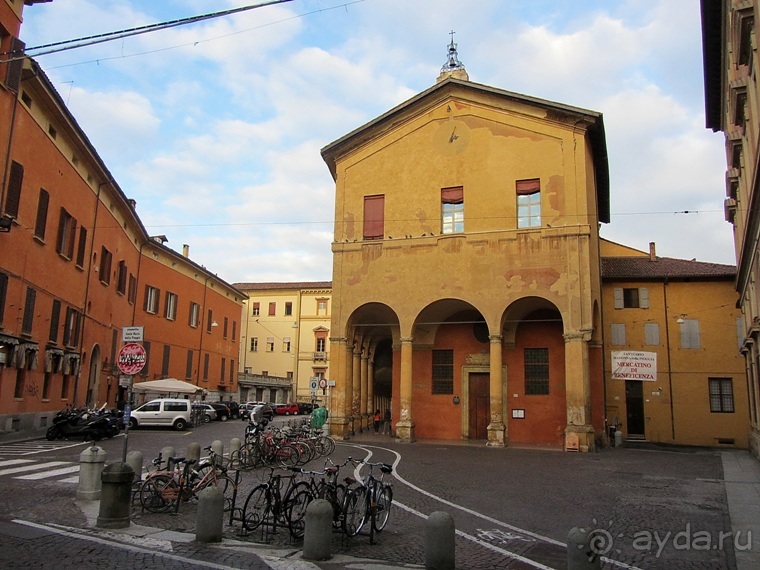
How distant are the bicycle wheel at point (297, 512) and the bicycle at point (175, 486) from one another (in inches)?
43.9

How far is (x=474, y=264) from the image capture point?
24.2 metres

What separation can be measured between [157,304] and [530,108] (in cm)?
2519

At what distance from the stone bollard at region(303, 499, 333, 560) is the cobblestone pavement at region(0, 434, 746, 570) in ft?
0.48

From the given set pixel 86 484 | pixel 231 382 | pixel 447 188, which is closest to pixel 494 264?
pixel 447 188

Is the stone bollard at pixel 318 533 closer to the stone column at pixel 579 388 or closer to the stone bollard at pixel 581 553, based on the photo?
the stone bollard at pixel 581 553

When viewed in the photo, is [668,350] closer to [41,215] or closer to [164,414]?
[164,414]

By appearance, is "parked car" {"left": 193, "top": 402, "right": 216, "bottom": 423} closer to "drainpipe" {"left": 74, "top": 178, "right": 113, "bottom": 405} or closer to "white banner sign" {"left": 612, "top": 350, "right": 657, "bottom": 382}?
"drainpipe" {"left": 74, "top": 178, "right": 113, "bottom": 405}

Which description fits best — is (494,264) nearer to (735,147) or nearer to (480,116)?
(480,116)

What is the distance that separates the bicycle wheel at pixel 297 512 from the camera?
8150 mm

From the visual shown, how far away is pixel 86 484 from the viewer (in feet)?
33.4

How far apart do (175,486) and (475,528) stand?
4486 mm

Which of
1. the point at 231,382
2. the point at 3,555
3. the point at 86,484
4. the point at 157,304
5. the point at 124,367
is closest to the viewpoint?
the point at 3,555

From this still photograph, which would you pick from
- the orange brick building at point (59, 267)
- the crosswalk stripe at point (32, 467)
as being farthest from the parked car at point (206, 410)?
the crosswalk stripe at point (32, 467)

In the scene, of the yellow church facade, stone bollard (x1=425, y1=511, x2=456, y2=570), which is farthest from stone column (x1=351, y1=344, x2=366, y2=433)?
stone bollard (x1=425, y1=511, x2=456, y2=570)
